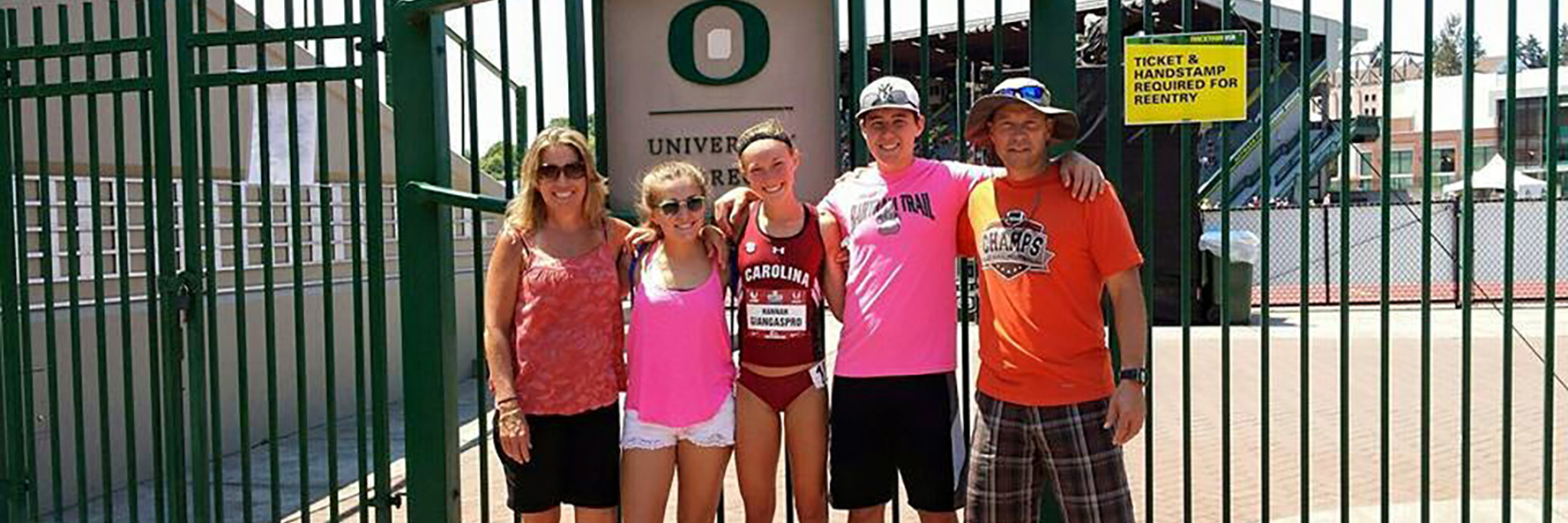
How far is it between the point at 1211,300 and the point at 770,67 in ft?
42.6

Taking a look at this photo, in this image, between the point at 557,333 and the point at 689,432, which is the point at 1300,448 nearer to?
the point at 689,432

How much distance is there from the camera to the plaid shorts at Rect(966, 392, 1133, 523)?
11.1 feet

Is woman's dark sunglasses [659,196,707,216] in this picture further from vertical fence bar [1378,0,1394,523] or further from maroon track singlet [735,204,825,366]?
vertical fence bar [1378,0,1394,523]

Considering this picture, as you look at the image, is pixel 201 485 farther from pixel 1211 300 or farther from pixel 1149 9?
pixel 1211 300

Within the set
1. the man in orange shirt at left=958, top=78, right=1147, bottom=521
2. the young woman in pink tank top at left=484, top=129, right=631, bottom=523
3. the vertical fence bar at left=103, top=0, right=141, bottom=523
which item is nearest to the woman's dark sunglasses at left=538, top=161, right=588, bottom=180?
the young woman in pink tank top at left=484, top=129, right=631, bottom=523

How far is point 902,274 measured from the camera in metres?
3.40

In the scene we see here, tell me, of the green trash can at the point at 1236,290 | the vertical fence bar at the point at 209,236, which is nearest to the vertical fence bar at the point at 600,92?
the vertical fence bar at the point at 209,236

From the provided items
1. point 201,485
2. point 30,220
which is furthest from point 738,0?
point 30,220

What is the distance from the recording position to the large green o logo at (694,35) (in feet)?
13.0

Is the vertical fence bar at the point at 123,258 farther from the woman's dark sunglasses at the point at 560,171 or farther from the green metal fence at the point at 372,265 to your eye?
the woman's dark sunglasses at the point at 560,171

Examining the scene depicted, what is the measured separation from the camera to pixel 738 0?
13.0 ft

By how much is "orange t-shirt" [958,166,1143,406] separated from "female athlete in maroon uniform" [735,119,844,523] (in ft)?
1.51

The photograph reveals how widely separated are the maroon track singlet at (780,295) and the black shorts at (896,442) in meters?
0.17

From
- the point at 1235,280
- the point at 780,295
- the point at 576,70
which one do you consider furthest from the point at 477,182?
the point at 1235,280
